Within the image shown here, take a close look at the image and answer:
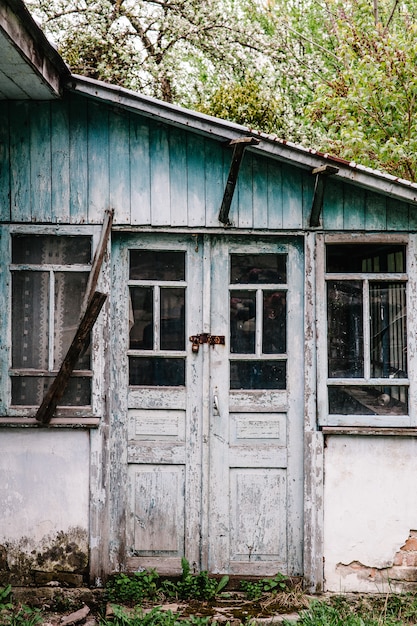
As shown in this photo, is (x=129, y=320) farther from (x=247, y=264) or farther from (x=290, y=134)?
(x=290, y=134)

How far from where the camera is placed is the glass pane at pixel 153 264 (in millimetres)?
5277

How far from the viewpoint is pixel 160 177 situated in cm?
516

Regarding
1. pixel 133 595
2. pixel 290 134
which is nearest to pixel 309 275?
pixel 133 595

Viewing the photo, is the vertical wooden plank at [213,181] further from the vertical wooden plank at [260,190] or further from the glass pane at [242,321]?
the glass pane at [242,321]

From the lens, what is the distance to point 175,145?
16.9 ft

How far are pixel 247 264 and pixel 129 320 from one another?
99 cm

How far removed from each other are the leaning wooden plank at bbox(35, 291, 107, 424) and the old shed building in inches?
0.9

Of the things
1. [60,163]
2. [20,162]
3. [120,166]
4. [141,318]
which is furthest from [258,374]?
[20,162]

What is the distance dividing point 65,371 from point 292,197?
2.08 m

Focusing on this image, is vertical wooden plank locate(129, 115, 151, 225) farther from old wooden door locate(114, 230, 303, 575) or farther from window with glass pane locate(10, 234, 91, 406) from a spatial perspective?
window with glass pane locate(10, 234, 91, 406)

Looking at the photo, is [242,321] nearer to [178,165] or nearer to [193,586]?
[178,165]

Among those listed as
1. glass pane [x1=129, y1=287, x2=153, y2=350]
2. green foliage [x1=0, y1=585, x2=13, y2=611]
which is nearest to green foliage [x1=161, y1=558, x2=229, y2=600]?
green foliage [x1=0, y1=585, x2=13, y2=611]

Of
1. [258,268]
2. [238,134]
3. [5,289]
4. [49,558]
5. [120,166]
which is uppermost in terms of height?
[238,134]

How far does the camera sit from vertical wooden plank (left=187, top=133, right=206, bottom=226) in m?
5.15
